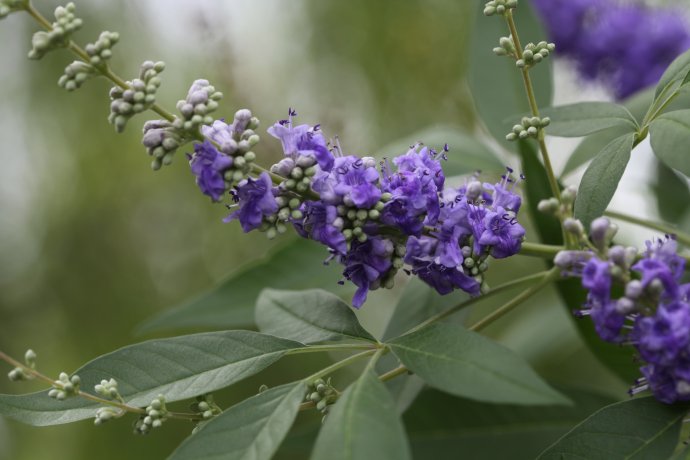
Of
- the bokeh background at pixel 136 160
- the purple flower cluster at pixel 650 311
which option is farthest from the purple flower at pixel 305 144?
the bokeh background at pixel 136 160

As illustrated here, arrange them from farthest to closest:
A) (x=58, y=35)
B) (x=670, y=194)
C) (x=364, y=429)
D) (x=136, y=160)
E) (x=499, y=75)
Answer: (x=136, y=160) → (x=670, y=194) → (x=499, y=75) → (x=58, y=35) → (x=364, y=429)

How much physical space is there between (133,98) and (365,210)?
0.34 metres

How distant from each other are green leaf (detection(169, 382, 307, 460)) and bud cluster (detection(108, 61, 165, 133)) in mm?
396

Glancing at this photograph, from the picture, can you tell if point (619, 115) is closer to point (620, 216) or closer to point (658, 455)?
point (620, 216)

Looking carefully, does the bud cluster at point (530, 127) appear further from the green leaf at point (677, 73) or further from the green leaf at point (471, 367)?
the green leaf at point (471, 367)

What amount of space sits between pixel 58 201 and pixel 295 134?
256 cm

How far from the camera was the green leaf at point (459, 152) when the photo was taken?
1788 millimetres

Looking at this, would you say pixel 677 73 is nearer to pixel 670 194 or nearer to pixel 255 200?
pixel 255 200

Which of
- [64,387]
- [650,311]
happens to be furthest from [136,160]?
[650,311]

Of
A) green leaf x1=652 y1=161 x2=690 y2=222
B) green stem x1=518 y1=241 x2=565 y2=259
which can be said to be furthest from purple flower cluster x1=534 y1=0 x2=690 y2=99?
green stem x1=518 y1=241 x2=565 y2=259

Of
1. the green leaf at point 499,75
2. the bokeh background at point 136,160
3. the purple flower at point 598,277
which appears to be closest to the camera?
the purple flower at point 598,277

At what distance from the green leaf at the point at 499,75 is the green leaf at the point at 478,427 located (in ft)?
2.11

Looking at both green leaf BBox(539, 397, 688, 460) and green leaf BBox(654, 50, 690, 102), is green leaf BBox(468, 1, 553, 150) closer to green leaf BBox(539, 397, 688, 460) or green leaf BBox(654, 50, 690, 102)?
green leaf BBox(654, 50, 690, 102)

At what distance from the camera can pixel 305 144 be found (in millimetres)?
1088
